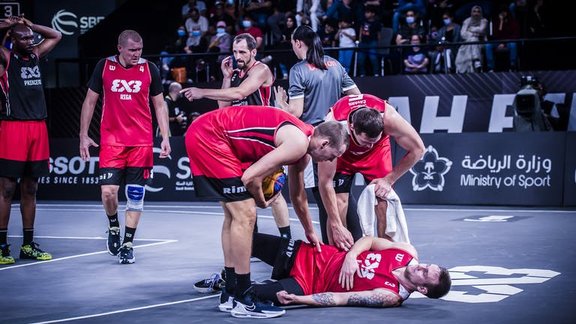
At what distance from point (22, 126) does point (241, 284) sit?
4.12 metres

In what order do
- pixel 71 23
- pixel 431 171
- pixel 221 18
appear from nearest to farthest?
pixel 431 171
pixel 221 18
pixel 71 23

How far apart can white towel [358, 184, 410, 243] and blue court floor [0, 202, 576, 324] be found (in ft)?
2.12

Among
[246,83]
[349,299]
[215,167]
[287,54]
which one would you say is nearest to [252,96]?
[246,83]

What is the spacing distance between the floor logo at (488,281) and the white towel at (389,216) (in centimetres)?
62

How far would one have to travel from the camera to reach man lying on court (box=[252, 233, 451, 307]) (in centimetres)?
668

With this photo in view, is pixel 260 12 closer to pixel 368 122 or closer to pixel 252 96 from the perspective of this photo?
pixel 252 96

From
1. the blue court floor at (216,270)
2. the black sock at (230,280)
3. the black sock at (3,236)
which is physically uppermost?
the black sock at (230,280)

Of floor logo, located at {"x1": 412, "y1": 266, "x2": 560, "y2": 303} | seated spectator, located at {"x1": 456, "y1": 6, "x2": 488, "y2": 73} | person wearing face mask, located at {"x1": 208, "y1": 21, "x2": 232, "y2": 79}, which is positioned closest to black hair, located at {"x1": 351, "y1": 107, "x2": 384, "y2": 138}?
floor logo, located at {"x1": 412, "y1": 266, "x2": 560, "y2": 303}

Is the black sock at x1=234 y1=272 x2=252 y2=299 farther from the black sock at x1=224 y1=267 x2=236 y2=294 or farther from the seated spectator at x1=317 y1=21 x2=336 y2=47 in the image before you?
the seated spectator at x1=317 y1=21 x2=336 y2=47

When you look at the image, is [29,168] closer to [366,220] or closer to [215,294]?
[215,294]

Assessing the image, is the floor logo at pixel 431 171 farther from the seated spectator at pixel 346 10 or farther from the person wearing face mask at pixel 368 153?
the person wearing face mask at pixel 368 153

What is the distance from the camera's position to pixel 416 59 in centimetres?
1806

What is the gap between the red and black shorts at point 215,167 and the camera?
6.75 meters

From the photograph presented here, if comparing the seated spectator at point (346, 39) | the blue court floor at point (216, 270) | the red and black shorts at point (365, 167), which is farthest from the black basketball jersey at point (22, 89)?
the seated spectator at point (346, 39)
